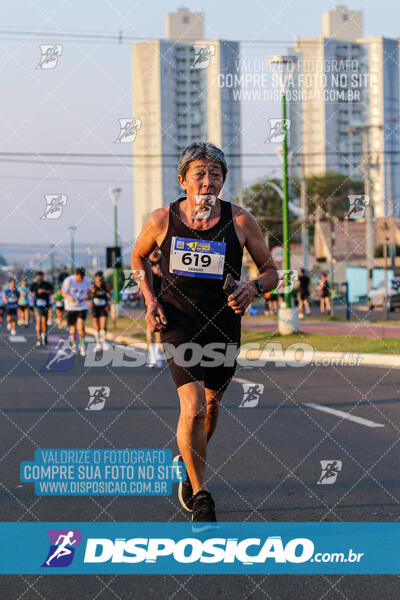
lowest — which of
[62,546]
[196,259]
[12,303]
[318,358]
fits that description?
[62,546]

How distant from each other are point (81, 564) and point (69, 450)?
268 cm

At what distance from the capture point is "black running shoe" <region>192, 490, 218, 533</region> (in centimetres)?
438

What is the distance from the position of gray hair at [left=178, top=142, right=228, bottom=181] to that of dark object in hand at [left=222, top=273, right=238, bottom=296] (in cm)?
70

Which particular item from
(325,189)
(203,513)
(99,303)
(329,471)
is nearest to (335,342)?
(99,303)

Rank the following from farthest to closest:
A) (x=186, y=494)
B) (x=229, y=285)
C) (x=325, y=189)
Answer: (x=325, y=189), (x=186, y=494), (x=229, y=285)

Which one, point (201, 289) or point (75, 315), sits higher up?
point (201, 289)

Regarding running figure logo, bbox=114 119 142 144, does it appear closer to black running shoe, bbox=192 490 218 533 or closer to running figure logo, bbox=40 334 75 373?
running figure logo, bbox=40 334 75 373

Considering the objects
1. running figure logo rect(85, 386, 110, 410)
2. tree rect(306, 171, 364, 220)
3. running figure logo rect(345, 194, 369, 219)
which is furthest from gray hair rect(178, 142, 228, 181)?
tree rect(306, 171, 364, 220)

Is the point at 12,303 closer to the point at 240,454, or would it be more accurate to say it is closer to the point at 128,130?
the point at 128,130

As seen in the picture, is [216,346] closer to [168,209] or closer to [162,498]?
[168,209]

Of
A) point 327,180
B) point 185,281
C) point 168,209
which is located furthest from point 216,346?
point 327,180

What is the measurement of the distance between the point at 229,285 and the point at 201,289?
306mm

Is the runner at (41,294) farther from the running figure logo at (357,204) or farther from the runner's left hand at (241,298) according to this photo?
the runner's left hand at (241,298)

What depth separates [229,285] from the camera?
4.46 metres
